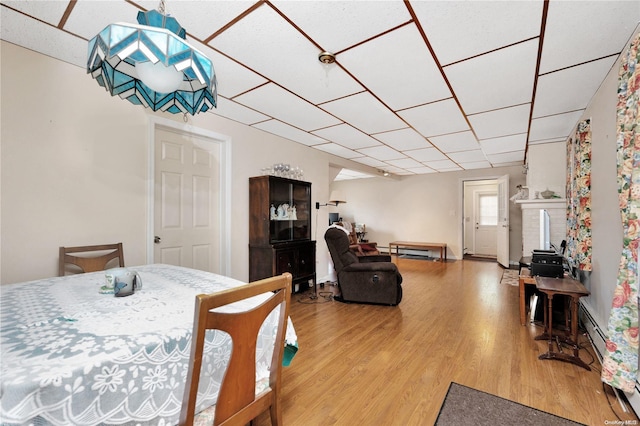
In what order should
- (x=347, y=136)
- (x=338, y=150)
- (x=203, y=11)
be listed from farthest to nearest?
(x=338, y=150), (x=347, y=136), (x=203, y=11)

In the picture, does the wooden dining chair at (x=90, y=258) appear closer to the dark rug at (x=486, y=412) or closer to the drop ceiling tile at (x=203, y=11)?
the drop ceiling tile at (x=203, y=11)

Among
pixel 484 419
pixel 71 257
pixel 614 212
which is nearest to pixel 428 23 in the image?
pixel 614 212

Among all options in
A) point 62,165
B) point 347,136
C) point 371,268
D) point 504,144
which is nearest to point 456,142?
point 504,144

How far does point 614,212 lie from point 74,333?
332 cm

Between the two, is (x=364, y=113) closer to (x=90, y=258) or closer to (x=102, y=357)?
(x=90, y=258)

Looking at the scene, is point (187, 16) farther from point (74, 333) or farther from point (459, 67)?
point (459, 67)

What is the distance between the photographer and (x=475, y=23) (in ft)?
5.52

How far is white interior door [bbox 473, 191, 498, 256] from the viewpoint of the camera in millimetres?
8180

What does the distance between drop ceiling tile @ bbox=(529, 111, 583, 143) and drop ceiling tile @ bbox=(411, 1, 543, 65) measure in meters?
1.99

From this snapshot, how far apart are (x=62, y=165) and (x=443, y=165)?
6.46 m

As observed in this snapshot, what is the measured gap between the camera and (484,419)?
1.63 metres

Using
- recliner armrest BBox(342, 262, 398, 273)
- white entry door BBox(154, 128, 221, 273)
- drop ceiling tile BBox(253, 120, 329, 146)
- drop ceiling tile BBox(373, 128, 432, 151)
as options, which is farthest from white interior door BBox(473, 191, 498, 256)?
white entry door BBox(154, 128, 221, 273)

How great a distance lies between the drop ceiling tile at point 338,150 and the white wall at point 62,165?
2.36 meters

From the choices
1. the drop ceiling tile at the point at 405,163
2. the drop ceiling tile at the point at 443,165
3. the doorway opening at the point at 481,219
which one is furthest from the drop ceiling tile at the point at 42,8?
the doorway opening at the point at 481,219
